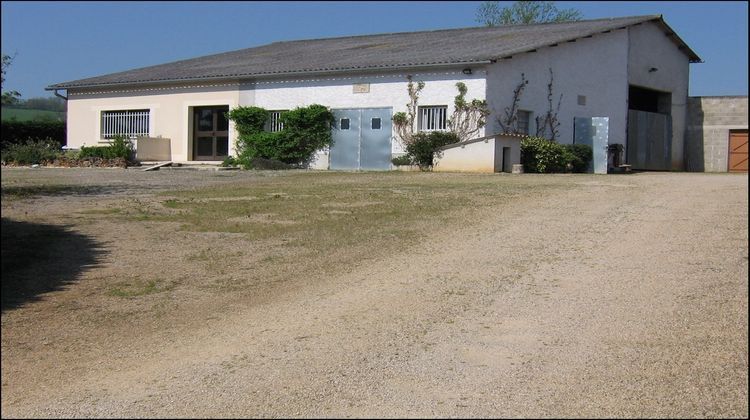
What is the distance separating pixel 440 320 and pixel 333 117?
20.6 metres

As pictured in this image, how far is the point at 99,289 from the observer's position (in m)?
7.48

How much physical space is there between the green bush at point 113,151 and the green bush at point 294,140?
4090 mm

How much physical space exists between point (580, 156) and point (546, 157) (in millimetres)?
2355

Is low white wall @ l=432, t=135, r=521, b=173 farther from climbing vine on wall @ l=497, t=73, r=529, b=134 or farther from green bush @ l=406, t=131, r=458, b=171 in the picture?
climbing vine on wall @ l=497, t=73, r=529, b=134

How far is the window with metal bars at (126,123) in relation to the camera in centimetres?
3142

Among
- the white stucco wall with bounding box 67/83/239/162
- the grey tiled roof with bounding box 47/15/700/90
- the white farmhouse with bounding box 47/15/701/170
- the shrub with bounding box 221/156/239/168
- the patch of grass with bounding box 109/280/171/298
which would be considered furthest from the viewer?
the white stucco wall with bounding box 67/83/239/162

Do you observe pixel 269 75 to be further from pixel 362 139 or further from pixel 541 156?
pixel 541 156

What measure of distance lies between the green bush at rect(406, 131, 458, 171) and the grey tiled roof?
82.5 inches

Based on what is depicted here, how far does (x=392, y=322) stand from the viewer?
22.1 feet

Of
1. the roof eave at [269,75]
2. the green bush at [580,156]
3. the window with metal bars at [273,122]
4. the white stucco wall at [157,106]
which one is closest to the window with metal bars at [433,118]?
the roof eave at [269,75]

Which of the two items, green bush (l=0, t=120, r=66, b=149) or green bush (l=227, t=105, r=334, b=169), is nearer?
green bush (l=227, t=105, r=334, b=169)

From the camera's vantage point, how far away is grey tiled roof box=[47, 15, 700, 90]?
83.3ft

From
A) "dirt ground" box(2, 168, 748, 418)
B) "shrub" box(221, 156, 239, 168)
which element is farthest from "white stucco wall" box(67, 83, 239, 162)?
"dirt ground" box(2, 168, 748, 418)

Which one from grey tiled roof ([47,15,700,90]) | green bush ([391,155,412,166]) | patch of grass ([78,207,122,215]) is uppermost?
grey tiled roof ([47,15,700,90])
